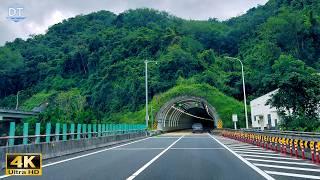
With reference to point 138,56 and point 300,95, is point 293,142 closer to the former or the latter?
point 300,95

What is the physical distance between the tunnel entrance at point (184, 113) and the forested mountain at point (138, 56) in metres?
6.49

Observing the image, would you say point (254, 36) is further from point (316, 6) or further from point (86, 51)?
point (86, 51)

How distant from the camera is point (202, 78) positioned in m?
82.4

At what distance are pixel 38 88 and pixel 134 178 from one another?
10880 cm

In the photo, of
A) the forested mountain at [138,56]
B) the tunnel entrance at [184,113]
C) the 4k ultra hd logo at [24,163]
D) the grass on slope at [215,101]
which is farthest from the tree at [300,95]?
the tunnel entrance at [184,113]

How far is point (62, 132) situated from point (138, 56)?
7679 centimetres

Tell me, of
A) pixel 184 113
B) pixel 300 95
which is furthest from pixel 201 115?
pixel 300 95

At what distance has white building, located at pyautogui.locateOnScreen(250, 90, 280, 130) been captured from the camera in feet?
150

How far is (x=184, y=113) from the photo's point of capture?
9031cm

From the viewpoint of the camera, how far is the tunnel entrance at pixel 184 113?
6538 centimetres

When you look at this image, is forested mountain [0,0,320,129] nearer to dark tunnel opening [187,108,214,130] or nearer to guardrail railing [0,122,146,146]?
dark tunnel opening [187,108,214,130]

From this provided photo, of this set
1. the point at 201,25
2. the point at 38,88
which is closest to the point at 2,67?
the point at 38,88

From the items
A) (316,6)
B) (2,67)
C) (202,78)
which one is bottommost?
(202,78)

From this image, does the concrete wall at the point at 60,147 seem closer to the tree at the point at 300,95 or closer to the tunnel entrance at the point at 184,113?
the tree at the point at 300,95
